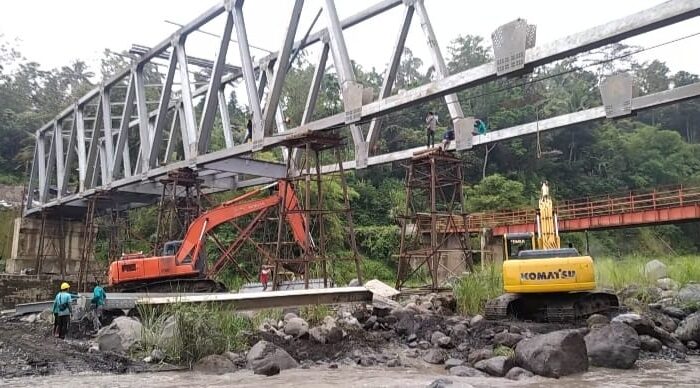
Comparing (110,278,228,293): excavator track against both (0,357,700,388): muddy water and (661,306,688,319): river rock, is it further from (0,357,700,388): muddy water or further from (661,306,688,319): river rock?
(661,306,688,319): river rock

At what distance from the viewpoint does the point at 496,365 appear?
31.4 feet

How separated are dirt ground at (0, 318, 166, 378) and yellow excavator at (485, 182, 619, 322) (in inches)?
322

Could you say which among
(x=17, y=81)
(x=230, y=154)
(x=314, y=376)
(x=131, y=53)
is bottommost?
(x=314, y=376)

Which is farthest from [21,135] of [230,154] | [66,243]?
[230,154]

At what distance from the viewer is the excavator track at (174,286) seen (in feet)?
68.4

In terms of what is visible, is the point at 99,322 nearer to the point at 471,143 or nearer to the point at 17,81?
the point at 471,143

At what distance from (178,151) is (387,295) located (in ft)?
145

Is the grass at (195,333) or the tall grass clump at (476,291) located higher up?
the tall grass clump at (476,291)

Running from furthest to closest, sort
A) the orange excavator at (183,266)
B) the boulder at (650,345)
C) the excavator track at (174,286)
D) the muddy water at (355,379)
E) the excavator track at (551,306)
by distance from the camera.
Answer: the excavator track at (174,286) → the orange excavator at (183,266) → the excavator track at (551,306) → the boulder at (650,345) → the muddy water at (355,379)

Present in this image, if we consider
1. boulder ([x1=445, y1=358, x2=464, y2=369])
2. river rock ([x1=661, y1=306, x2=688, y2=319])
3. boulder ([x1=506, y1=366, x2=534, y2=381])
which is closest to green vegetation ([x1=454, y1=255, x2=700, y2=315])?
river rock ([x1=661, y1=306, x2=688, y2=319])

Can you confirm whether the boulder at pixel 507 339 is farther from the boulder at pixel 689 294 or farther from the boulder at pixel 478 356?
the boulder at pixel 689 294

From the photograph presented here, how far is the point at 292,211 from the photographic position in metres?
18.3

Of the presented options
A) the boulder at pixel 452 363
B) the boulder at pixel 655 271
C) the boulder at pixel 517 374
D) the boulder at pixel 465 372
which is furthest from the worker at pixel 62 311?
the boulder at pixel 655 271

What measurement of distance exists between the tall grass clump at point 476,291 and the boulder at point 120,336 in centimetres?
828
